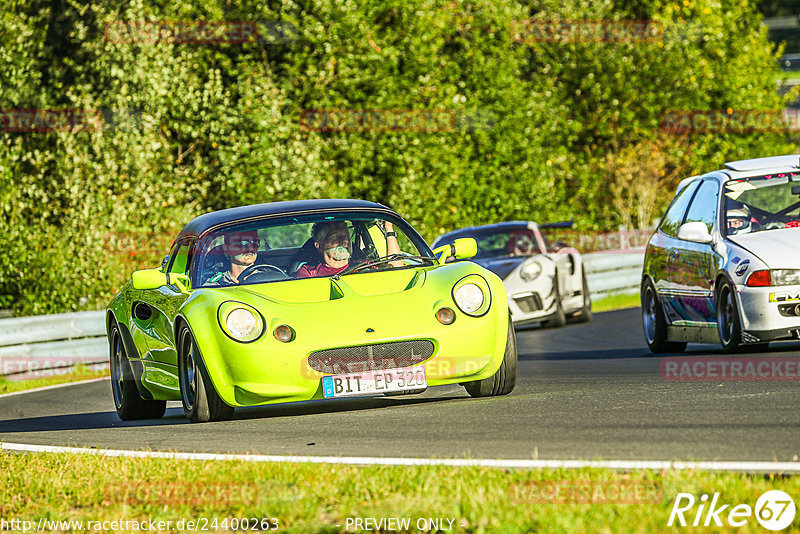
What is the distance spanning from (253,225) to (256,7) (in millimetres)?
18722

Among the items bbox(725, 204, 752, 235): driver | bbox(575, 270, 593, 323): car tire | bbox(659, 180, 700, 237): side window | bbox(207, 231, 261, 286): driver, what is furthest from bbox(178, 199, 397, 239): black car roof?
bbox(575, 270, 593, 323): car tire

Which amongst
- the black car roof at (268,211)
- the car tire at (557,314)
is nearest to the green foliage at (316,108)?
the car tire at (557,314)

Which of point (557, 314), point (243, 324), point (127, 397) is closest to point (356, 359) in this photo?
point (243, 324)

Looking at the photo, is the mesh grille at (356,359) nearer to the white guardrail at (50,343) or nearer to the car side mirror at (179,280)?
the car side mirror at (179,280)

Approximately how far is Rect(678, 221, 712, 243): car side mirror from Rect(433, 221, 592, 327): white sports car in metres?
6.59

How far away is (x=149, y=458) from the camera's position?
690 centimetres

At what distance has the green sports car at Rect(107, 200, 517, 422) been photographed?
7.88 metres

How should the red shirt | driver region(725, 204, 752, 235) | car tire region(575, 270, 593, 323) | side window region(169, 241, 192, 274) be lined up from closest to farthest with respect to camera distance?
the red shirt, side window region(169, 241, 192, 274), driver region(725, 204, 752, 235), car tire region(575, 270, 593, 323)

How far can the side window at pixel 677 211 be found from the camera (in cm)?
1213

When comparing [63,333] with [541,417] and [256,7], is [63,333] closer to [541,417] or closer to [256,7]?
[541,417]

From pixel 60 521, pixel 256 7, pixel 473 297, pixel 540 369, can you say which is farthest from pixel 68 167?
pixel 60 521

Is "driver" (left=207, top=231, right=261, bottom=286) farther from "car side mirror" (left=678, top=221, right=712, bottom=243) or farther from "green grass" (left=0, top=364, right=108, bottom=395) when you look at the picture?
"green grass" (left=0, top=364, right=108, bottom=395)

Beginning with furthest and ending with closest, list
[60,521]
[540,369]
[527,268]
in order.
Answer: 1. [527,268]
2. [540,369]
3. [60,521]

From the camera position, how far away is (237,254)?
9.00m
